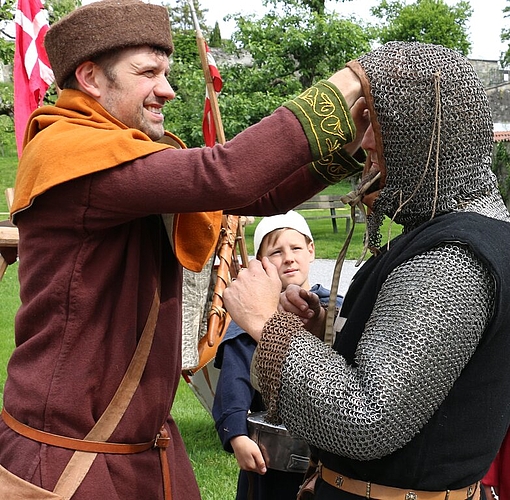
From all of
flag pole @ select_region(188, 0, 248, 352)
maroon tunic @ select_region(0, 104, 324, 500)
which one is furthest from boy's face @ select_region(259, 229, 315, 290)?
maroon tunic @ select_region(0, 104, 324, 500)

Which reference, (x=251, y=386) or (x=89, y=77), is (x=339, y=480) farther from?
(x=251, y=386)

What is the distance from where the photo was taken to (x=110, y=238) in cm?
212

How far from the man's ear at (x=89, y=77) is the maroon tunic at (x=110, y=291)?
1.09ft

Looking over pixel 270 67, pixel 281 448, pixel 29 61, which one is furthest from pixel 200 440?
pixel 270 67

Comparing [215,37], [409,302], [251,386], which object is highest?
[215,37]

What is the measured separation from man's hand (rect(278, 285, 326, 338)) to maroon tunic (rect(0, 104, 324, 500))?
0.37 m

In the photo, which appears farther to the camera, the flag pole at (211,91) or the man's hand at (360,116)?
the flag pole at (211,91)

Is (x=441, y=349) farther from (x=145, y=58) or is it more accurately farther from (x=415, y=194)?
(x=145, y=58)

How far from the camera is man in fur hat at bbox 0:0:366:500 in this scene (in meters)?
1.93

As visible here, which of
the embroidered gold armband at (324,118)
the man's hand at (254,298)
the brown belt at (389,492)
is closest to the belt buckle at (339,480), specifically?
the brown belt at (389,492)

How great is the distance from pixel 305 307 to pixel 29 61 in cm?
509

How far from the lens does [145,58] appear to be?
218 cm

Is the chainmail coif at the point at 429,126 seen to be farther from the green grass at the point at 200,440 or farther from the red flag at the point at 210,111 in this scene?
the green grass at the point at 200,440

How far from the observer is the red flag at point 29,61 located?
21.5 feet
